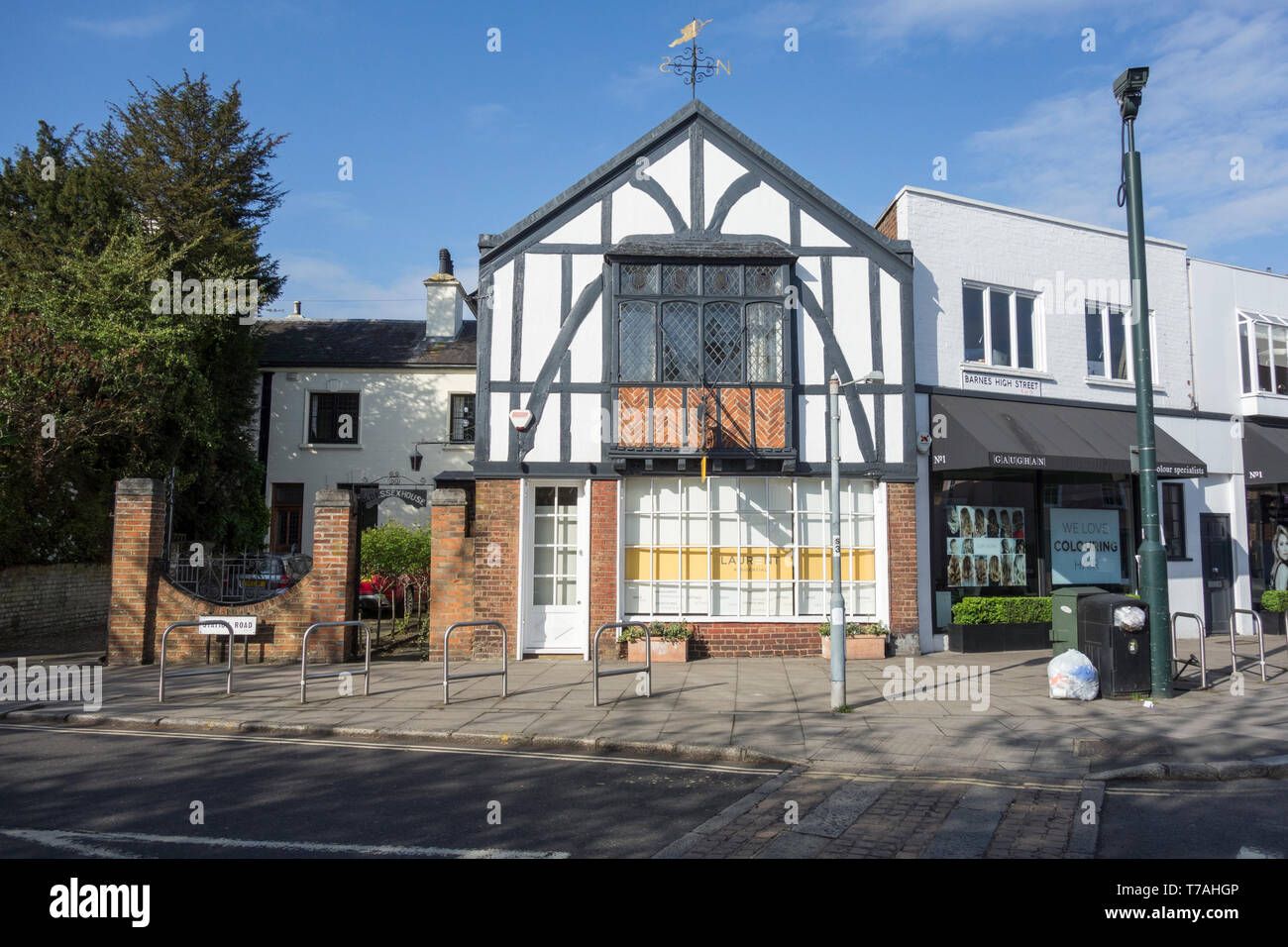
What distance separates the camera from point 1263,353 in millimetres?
18250

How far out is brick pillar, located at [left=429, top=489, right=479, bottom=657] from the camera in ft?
43.6

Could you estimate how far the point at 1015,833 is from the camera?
17.8ft

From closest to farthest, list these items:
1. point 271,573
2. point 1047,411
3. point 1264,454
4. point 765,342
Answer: point 271,573, point 765,342, point 1047,411, point 1264,454

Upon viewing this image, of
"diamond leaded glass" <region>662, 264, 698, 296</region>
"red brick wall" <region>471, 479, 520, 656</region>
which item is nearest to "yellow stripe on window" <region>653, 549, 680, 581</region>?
"red brick wall" <region>471, 479, 520, 656</region>

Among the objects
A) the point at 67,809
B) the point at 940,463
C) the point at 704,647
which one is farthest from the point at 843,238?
the point at 67,809

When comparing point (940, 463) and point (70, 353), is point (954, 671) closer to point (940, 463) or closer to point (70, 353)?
point (940, 463)

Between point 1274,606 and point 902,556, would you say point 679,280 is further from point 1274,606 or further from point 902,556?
point 1274,606

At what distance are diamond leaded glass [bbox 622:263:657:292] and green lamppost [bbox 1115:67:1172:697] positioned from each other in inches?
271

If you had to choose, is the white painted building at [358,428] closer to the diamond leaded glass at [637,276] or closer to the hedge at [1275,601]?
the diamond leaded glass at [637,276]

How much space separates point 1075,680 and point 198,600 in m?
12.6

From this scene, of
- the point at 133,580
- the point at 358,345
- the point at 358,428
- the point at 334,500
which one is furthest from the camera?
the point at 358,345

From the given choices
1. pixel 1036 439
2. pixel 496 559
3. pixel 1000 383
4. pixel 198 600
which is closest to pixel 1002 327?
pixel 1000 383

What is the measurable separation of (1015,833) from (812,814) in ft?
4.33

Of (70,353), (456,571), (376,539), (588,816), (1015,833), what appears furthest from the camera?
(376,539)
